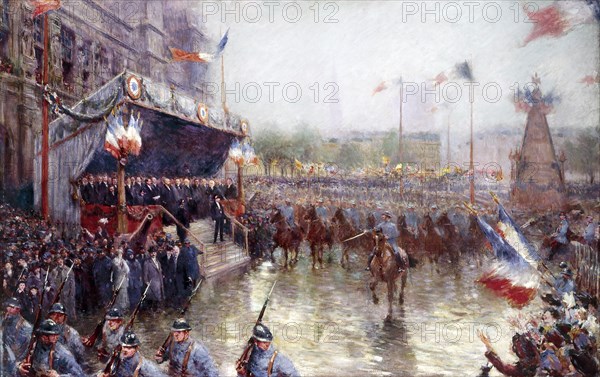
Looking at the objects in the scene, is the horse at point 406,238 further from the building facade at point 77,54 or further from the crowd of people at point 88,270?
the building facade at point 77,54

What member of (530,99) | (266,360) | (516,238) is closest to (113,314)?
(266,360)

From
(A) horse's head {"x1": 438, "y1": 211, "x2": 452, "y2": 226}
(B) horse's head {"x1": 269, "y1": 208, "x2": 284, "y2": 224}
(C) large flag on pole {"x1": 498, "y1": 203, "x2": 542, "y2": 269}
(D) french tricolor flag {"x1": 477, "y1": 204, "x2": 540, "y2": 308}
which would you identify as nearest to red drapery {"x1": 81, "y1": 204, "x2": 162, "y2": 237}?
(B) horse's head {"x1": 269, "y1": 208, "x2": 284, "y2": 224}

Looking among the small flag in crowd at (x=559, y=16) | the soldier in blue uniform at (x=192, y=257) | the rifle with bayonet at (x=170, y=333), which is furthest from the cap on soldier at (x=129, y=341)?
the small flag in crowd at (x=559, y=16)

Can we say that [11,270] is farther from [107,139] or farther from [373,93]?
[373,93]

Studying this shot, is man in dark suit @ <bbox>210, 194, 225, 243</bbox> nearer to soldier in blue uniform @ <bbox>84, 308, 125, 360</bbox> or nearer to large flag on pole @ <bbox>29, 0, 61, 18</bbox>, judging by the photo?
soldier in blue uniform @ <bbox>84, 308, 125, 360</bbox>

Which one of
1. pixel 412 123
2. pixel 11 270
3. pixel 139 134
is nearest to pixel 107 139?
Result: pixel 139 134

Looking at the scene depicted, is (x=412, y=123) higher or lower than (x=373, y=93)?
lower
